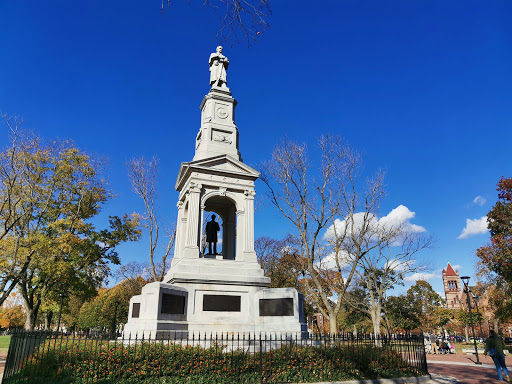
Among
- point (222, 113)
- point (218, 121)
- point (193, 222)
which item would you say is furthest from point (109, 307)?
point (193, 222)

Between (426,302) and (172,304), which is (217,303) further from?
(426,302)

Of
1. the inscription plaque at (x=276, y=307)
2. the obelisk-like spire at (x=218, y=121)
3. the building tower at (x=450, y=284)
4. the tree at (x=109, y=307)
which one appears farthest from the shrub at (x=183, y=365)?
A: the building tower at (x=450, y=284)

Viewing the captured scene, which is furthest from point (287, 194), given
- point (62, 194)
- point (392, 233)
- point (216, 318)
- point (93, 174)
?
point (62, 194)

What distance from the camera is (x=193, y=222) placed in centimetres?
1464

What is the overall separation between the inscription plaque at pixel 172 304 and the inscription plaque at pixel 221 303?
0.92 m

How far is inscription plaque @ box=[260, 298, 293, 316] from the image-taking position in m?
12.9

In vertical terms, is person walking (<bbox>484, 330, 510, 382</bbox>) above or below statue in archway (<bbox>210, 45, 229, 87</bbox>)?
below

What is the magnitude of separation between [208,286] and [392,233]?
1850 centimetres

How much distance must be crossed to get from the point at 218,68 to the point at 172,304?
1211 centimetres

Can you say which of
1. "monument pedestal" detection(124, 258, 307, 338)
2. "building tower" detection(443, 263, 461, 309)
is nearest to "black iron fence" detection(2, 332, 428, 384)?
"monument pedestal" detection(124, 258, 307, 338)

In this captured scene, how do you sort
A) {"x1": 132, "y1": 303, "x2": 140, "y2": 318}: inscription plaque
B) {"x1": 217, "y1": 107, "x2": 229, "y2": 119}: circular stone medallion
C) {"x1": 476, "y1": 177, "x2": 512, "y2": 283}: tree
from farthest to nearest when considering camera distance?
1. {"x1": 476, "y1": 177, "x2": 512, "y2": 283}: tree
2. {"x1": 217, "y1": 107, "x2": 229, "y2": 119}: circular stone medallion
3. {"x1": 132, "y1": 303, "x2": 140, "y2": 318}: inscription plaque

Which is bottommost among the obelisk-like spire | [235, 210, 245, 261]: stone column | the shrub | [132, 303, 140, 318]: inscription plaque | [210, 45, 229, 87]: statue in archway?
the shrub

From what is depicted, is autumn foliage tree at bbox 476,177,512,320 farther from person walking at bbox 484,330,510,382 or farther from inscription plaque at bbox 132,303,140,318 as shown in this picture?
inscription plaque at bbox 132,303,140,318

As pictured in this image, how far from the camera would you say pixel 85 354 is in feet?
30.7
